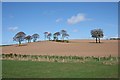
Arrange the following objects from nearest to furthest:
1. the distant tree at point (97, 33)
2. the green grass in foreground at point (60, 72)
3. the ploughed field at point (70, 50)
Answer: the green grass in foreground at point (60, 72)
the ploughed field at point (70, 50)
the distant tree at point (97, 33)

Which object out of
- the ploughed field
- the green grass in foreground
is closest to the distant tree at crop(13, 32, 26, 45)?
the ploughed field

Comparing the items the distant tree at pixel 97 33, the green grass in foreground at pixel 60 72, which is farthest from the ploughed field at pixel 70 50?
the green grass in foreground at pixel 60 72

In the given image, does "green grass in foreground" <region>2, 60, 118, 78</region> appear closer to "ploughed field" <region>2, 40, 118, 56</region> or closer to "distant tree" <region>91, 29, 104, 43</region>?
"ploughed field" <region>2, 40, 118, 56</region>

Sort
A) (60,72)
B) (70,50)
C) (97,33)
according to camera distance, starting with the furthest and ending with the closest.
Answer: (97,33)
(70,50)
(60,72)

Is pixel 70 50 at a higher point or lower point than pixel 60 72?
higher

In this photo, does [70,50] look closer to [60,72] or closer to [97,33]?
[97,33]

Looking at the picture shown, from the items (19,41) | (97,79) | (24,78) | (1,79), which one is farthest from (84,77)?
(19,41)

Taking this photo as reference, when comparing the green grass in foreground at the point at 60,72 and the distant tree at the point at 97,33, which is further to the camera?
the distant tree at the point at 97,33

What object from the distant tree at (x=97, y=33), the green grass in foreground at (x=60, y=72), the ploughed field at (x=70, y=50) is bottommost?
the green grass in foreground at (x=60, y=72)

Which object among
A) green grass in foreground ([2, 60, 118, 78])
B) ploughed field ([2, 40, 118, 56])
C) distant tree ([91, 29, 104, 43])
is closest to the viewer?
green grass in foreground ([2, 60, 118, 78])

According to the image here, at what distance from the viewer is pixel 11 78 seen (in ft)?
54.1

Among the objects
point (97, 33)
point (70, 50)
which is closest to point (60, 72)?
point (70, 50)

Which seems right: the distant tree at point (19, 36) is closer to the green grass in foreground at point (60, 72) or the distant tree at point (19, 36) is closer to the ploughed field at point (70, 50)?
the ploughed field at point (70, 50)

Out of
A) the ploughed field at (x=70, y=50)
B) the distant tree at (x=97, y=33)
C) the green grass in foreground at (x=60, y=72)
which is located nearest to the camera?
the green grass in foreground at (x=60, y=72)
